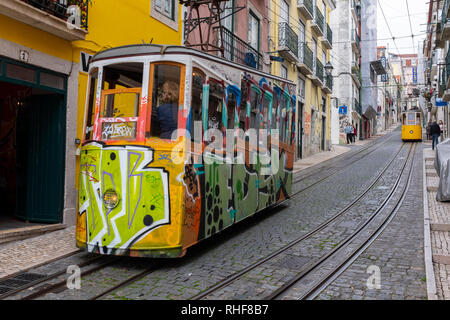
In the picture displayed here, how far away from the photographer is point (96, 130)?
5.47 meters

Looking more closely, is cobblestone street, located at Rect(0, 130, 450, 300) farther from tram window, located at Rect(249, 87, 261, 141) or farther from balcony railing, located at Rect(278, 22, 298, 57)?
balcony railing, located at Rect(278, 22, 298, 57)

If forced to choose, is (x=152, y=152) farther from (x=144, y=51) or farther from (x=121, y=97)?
(x=144, y=51)

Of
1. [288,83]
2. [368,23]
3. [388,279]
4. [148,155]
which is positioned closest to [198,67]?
[148,155]

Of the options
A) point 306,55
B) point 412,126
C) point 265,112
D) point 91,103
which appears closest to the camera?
point 91,103

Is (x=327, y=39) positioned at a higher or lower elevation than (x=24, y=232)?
higher

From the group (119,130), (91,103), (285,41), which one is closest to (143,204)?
(119,130)

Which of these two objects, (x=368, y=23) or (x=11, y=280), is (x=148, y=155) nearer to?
(x=11, y=280)

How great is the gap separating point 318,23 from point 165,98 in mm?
22048

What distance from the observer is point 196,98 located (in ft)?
17.7

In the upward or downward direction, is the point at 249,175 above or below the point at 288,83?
below

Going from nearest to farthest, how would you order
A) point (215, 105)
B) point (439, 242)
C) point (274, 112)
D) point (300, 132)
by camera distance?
point (215, 105) → point (439, 242) → point (274, 112) → point (300, 132)

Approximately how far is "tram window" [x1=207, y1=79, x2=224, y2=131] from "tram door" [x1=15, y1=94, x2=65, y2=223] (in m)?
3.40

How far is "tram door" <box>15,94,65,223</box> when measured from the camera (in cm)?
770

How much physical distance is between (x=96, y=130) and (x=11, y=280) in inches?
81.9
